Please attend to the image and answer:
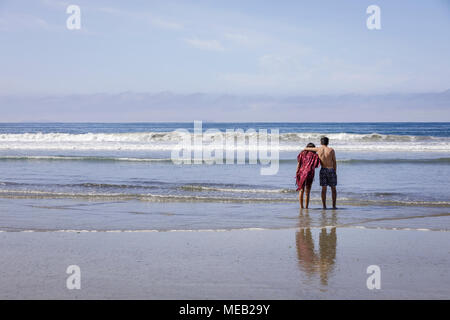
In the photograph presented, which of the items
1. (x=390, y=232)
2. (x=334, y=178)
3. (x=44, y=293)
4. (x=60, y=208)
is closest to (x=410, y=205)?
(x=334, y=178)

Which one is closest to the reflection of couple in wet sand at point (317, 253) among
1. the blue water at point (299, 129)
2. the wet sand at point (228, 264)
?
the wet sand at point (228, 264)

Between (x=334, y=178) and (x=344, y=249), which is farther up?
(x=334, y=178)

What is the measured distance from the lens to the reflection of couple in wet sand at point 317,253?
5.36 m

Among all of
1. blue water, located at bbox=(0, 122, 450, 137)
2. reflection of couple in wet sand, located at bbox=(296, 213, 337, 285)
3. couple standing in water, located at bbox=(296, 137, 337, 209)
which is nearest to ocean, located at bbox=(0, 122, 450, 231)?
couple standing in water, located at bbox=(296, 137, 337, 209)

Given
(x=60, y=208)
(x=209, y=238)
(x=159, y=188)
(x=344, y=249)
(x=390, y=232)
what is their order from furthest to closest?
(x=159, y=188) → (x=60, y=208) → (x=390, y=232) → (x=209, y=238) → (x=344, y=249)

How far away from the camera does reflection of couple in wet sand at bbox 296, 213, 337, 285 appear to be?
5.36m

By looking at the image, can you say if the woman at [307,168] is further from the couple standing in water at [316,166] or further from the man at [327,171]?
the man at [327,171]

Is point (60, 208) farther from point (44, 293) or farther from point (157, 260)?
point (44, 293)

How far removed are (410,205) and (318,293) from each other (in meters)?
7.09

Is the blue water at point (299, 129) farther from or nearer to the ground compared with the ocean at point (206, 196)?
farther from the ground

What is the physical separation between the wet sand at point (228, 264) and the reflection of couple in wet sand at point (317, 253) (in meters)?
0.01

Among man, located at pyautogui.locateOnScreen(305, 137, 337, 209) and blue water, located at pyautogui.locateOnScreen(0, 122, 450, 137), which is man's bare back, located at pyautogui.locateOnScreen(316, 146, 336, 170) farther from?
blue water, located at pyautogui.locateOnScreen(0, 122, 450, 137)
